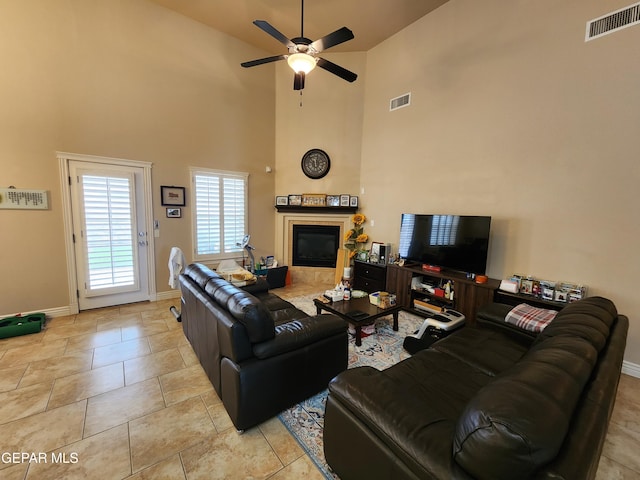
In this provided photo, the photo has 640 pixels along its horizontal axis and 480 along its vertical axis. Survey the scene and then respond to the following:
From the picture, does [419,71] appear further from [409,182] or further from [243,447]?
[243,447]

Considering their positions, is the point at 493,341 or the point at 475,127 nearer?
the point at 493,341

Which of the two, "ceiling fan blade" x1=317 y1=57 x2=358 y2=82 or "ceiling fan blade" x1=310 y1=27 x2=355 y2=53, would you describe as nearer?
"ceiling fan blade" x1=310 y1=27 x2=355 y2=53

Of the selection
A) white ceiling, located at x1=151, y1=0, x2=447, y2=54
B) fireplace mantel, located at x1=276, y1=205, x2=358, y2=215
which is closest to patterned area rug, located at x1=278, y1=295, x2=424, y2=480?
fireplace mantel, located at x1=276, y1=205, x2=358, y2=215

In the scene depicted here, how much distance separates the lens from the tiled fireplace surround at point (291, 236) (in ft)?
18.6

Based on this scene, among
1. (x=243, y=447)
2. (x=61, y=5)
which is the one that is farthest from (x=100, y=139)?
(x=243, y=447)

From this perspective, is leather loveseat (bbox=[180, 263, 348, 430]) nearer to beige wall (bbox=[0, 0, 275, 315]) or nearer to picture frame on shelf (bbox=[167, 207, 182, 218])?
picture frame on shelf (bbox=[167, 207, 182, 218])

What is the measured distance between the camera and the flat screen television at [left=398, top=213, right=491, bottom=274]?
11.6 ft

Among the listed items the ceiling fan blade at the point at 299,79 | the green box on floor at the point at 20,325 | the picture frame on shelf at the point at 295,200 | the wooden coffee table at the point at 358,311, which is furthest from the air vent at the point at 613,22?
the green box on floor at the point at 20,325

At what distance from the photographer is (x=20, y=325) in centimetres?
320

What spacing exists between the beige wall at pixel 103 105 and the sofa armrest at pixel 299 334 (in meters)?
3.49

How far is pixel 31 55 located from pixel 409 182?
5519mm

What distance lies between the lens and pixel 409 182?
186 inches

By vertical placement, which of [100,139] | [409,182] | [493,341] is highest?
[100,139]

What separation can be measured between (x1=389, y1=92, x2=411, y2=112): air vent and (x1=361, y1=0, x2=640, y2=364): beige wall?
10 cm
